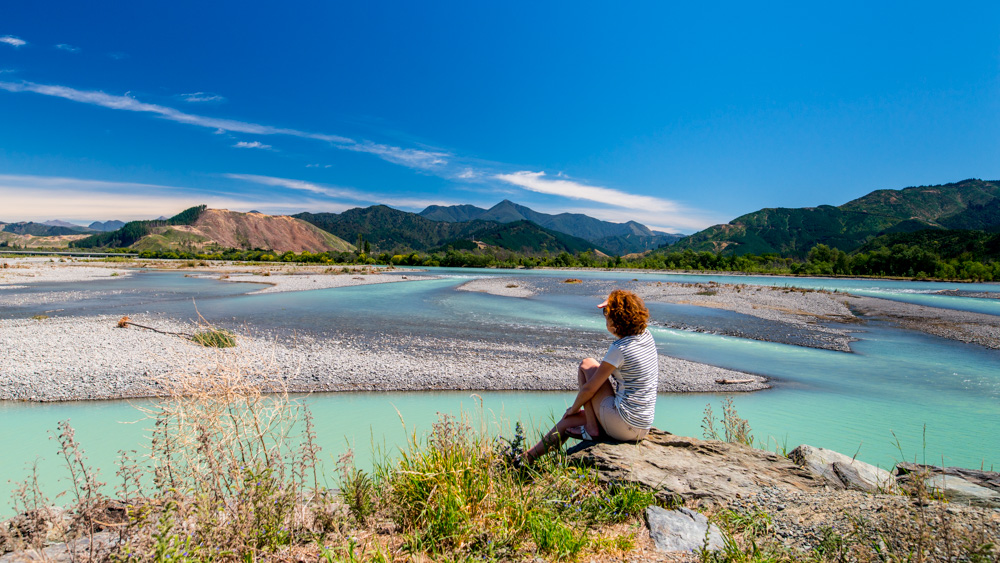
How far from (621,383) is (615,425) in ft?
1.75

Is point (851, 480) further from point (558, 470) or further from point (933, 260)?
point (933, 260)

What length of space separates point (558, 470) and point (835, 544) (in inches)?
87.9

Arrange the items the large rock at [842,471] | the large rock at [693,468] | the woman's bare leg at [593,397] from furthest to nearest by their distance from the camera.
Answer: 1. the woman's bare leg at [593,397]
2. the large rock at [842,471]
3. the large rock at [693,468]

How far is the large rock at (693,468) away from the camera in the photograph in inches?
168

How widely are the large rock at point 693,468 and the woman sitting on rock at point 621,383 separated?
25 centimetres

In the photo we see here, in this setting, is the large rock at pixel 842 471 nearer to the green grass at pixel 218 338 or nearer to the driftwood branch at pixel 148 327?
the green grass at pixel 218 338

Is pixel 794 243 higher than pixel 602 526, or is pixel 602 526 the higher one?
pixel 794 243

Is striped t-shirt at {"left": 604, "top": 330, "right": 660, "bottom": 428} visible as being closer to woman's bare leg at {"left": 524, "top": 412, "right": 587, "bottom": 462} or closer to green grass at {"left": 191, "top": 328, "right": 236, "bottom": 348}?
woman's bare leg at {"left": 524, "top": 412, "right": 587, "bottom": 462}

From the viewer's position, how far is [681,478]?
14.6 ft

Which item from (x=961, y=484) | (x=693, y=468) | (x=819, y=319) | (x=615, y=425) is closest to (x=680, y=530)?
(x=693, y=468)

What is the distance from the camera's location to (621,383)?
489 centimetres

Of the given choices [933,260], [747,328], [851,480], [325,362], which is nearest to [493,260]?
[933,260]

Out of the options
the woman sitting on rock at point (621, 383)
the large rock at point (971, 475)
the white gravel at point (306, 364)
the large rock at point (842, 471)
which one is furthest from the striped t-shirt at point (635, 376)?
the white gravel at point (306, 364)

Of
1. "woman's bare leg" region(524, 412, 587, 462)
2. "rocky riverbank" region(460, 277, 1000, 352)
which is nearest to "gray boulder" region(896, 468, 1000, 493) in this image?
"woman's bare leg" region(524, 412, 587, 462)
